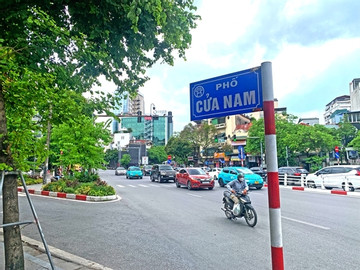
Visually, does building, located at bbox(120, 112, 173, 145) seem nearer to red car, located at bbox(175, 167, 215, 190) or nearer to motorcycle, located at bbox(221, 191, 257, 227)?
red car, located at bbox(175, 167, 215, 190)

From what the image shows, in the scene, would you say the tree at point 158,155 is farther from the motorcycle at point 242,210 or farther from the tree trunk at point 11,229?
the tree trunk at point 11,229

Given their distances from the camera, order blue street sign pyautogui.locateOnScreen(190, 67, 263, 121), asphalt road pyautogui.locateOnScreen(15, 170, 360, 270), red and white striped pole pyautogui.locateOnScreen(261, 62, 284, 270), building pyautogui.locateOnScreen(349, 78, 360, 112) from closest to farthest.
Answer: red and white striped pole pyautogui.locateOnScreen(261, 62, 284, 270) → blue street sign pyautogui.locateOnScreen(190, 67, 263, 121) → asphalt road pyautogui.locateOnScreen(15, 170, 360, 270) → building pyautogui.locateOnScreen(349, 78, 360, 112)

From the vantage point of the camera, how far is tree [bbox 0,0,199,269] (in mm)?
3482

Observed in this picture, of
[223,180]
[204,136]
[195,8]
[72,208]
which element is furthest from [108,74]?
[204,136]

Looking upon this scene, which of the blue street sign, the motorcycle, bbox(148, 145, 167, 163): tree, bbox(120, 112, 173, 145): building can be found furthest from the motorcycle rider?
bbox(120, 112, 173, 145): building

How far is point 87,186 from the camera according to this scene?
49.3 feet

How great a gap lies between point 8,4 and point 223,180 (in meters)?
19.9

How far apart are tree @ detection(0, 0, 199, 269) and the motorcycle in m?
4.65

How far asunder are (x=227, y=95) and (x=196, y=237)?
4.96 metres

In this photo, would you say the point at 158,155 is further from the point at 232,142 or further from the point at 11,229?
the point at 11,229

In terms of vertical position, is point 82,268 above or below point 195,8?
below

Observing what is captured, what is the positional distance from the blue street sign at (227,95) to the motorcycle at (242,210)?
594 centimetres

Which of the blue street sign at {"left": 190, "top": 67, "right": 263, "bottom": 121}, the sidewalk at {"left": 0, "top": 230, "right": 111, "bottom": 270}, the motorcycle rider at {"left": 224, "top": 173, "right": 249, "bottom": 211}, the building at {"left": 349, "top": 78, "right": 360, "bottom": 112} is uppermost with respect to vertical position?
the building at {"left": 349, "top": 78, "right": 360, "bottom": 112}

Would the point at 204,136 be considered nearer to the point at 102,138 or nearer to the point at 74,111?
the point at 102,138
